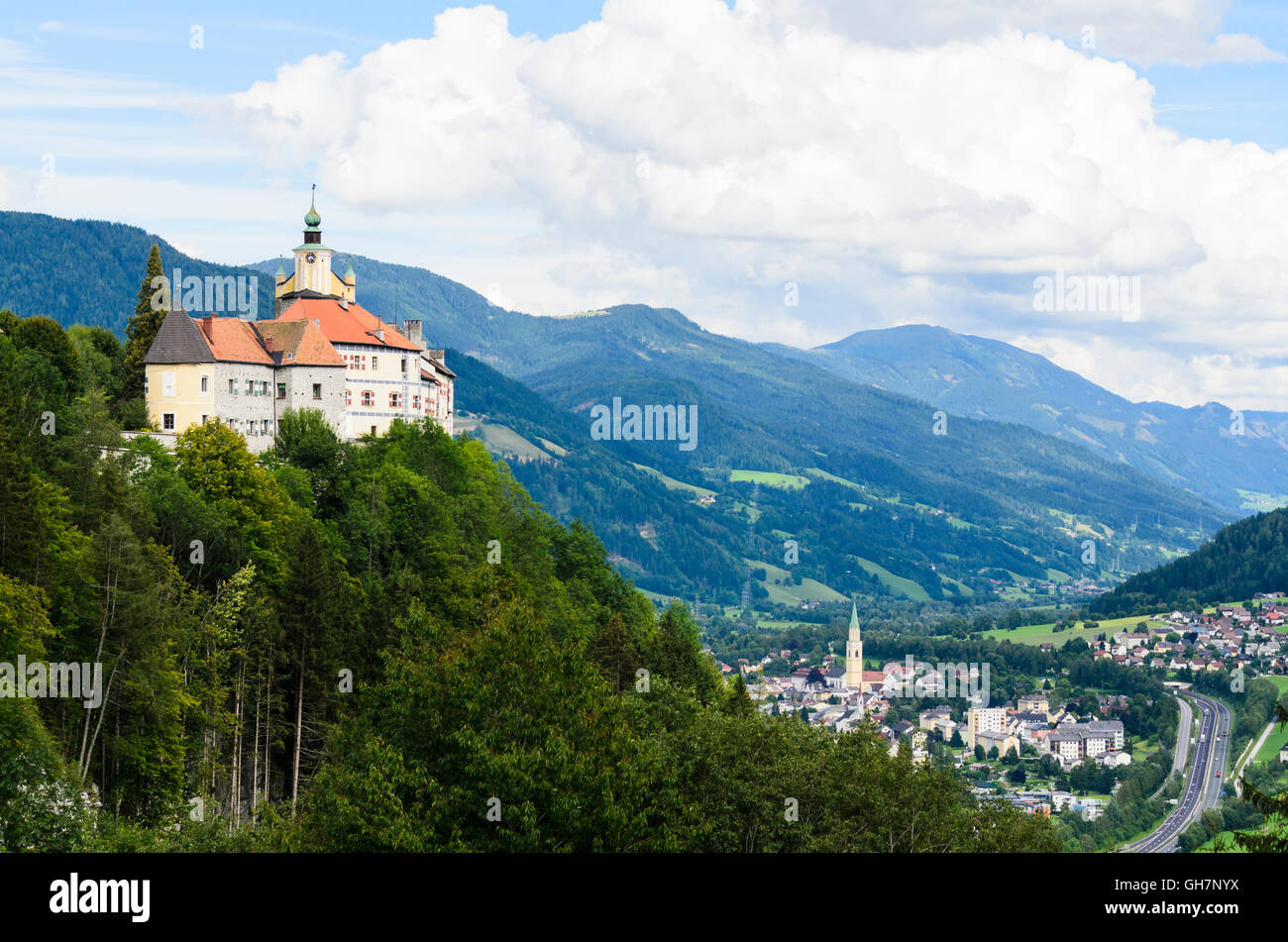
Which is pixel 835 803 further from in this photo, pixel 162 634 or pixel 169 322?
pixel 169 322

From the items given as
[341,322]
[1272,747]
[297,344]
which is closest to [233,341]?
[297,344]

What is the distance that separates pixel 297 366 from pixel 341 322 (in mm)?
6915

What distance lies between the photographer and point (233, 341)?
81188 millimetres

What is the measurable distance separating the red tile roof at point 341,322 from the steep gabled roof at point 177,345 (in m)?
9.55

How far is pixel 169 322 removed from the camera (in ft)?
257

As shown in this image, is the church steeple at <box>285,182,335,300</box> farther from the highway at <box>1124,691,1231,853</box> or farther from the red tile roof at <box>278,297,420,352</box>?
the highway at <box>1124,691,1231,853</box>

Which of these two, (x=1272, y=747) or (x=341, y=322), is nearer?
(x=341, y=322)

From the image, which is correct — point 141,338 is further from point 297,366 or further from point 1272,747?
point 1272,747

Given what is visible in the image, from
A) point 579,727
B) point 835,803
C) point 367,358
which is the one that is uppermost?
point 367,358

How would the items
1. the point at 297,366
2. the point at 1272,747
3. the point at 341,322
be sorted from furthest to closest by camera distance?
the point at 1272,747 < the point at 341,322 < the point at 297,366

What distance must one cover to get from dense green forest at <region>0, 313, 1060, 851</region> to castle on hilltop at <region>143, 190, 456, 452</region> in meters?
4.99
